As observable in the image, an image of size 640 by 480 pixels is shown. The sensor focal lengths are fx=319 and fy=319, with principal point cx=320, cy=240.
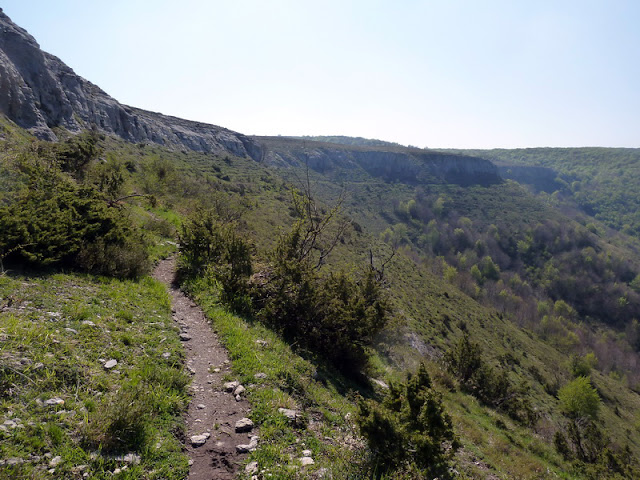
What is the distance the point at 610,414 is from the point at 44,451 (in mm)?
40324

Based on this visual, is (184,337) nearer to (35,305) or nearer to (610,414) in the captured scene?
(35,305)

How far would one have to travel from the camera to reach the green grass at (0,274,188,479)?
9.62 ft

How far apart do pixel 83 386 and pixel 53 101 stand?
36.5 meters

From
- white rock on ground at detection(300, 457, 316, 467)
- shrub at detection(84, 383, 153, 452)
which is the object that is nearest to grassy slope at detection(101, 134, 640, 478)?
white rock on ground at detection(300, 457, 316, 467)

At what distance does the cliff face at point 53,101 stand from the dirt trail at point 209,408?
25402 millimetres

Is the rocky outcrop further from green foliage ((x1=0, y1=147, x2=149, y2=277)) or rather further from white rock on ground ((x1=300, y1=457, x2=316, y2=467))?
white rock on ground ((x1=300, y1=457, x2=316, y2=467))

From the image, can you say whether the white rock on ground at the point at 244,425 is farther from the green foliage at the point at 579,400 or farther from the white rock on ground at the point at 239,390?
the green foliage at the point at 579,400

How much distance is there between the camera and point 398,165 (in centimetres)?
11588

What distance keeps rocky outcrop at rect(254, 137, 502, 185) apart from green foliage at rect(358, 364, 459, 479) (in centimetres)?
9833

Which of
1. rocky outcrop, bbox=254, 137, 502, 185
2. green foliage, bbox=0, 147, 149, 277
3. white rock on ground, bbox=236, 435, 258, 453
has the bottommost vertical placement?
white rock on ground, bbox=236, 435, 258, 453

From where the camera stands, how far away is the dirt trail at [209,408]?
3.51 meters

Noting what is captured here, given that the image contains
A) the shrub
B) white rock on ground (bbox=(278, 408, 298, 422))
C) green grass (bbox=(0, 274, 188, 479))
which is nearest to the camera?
green grass (bbox=(0, 274, 188, 479))

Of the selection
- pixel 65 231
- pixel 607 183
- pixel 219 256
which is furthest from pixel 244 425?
pixel 607 183

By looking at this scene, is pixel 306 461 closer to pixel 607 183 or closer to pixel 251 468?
pixel 251 468
